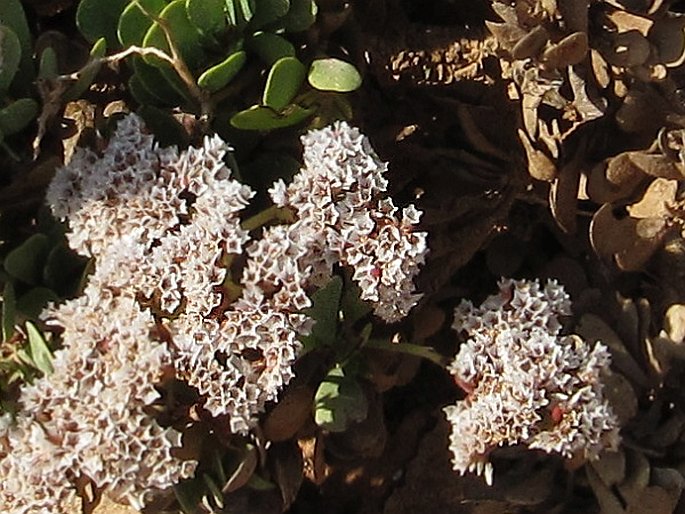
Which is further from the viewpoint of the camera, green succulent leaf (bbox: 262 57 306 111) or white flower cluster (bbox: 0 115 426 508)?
green succulent leaf (bbox: 262 57 306 111)

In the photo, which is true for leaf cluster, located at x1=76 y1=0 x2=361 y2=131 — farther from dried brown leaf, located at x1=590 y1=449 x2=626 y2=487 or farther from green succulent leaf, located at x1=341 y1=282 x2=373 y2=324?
dried brown leaf, located at x1=590 y1=449 x2=626 y2=487

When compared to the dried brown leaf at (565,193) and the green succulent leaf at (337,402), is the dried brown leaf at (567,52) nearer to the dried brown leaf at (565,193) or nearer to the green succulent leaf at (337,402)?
the dried brown leaf at (565,193)

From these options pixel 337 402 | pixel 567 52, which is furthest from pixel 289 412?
pixel 567 52

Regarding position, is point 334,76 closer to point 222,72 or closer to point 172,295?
point 222,72

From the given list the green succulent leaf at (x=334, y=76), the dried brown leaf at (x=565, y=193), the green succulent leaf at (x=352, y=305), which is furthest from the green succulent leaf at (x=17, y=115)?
the dried brown leaf at (x=565, y=193)

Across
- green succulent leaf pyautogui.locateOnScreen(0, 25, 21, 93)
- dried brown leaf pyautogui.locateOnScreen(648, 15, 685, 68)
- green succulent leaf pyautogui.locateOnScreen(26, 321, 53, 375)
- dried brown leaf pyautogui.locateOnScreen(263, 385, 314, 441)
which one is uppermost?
green succulent leaf pyautogui.locateOnScreen(0, 25, 21, 93)

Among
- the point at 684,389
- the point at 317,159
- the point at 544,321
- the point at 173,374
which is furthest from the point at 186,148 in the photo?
the point at 684,389

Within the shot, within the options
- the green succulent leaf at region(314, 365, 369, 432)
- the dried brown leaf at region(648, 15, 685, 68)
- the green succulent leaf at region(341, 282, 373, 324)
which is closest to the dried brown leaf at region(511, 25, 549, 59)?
the dried brown leaf at region(648, 15, 685, 68)
